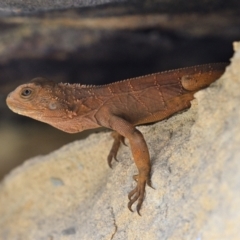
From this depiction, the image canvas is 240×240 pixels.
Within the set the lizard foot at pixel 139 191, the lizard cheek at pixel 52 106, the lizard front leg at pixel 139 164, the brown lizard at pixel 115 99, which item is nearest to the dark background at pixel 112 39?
the brown lizard at pixel 115 99

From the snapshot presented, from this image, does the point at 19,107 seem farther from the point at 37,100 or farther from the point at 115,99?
the point at 115,99

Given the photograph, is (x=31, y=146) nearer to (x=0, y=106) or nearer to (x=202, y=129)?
(x=0, y=106)

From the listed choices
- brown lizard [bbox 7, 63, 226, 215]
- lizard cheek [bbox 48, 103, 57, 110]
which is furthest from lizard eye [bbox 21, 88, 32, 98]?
lizard cheek [bbox 48, 103, 57, 110]

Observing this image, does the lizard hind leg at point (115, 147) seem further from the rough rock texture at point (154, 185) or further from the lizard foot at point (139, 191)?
the lizard foot at point (139, 191)

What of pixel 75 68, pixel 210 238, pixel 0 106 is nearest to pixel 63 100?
pixel 210 238

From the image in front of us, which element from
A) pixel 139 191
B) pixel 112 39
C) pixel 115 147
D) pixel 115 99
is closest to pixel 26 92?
pixel 115 99
